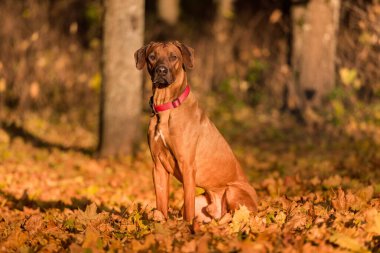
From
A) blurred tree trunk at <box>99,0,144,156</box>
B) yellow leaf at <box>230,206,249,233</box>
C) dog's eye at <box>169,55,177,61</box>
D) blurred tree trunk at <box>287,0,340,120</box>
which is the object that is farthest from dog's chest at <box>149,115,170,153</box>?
blurred tree trunk at <box>287,0,340,120</box>

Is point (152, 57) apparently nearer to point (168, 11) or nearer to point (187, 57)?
point (187, 57)

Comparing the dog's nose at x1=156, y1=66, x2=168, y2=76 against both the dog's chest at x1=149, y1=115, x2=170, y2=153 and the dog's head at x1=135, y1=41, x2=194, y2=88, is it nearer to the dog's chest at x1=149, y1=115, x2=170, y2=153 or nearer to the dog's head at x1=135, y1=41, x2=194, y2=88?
the dog's head at x1=135, y1=41, x2=194, y2=88

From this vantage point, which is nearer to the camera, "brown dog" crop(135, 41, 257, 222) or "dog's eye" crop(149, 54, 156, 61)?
"brown dog" crop(135, 41, 257, 222)

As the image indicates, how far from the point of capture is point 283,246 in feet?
11.6

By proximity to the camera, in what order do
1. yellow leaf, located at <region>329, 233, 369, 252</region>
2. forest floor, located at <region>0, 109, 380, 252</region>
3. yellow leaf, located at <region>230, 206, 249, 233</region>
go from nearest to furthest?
yellow leaf, located at <region>329, 233, 369, 252</region> → forest floor, located at <region>0, 109, 380, 252</region> → yellow leaf, located at <region>230, 206, 249, 233</region>

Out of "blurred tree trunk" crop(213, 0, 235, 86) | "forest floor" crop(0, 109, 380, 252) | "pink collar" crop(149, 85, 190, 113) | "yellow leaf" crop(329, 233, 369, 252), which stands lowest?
"forest floor" crop(0, 109, 380, 252)

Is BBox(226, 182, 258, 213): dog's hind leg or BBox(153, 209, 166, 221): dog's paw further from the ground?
BBox(226, 182, 258, 213): dog's hind leg

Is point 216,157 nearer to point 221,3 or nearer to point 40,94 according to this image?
point 40,94

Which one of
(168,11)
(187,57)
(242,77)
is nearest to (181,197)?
(187,57)

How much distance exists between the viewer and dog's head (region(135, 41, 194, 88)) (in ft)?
15.2

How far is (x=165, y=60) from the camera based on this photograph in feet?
15.6

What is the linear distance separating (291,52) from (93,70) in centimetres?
461

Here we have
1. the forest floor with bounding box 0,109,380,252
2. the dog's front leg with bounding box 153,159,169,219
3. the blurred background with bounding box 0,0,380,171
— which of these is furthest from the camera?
the blurred background with bounding box 0,0,380,171

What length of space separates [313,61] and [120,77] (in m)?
4.81
